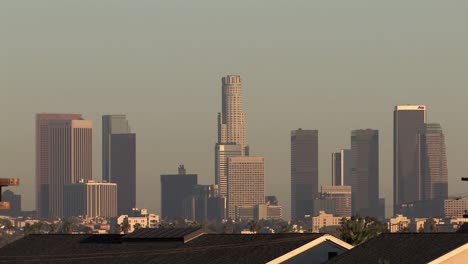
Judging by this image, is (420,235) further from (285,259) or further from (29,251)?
(29,251)

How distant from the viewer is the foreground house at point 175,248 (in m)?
108

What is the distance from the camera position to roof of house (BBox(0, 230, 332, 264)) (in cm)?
10850

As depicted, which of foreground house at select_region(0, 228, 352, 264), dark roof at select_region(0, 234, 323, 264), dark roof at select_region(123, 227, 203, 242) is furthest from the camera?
dark roof at select_region(123, 227, 203, 242)

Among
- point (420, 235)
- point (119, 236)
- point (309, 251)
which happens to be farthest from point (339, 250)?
point (119, 236)

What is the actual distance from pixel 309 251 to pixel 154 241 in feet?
44.2

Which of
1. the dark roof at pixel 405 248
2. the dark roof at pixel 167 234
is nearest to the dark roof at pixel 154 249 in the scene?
the dark roof at pixel 167 234

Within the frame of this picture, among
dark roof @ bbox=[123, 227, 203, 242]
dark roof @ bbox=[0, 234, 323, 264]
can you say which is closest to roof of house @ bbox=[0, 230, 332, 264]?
dark roof @ bbox=[0, 234, 323, 264]

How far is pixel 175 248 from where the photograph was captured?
114 meters

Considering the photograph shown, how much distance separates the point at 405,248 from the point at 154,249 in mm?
21471

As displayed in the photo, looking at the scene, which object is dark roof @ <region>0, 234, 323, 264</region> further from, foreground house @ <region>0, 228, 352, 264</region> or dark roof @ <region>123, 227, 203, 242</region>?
dark roof @ <region>123, 227, 203, 242</region>

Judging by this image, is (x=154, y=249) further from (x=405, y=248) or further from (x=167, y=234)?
(x=405, y=248)

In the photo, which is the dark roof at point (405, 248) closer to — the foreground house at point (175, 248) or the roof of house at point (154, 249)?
the foreground house at point (175, 248)

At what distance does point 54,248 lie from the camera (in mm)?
120000

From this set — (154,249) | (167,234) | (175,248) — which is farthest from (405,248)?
(167,234)
